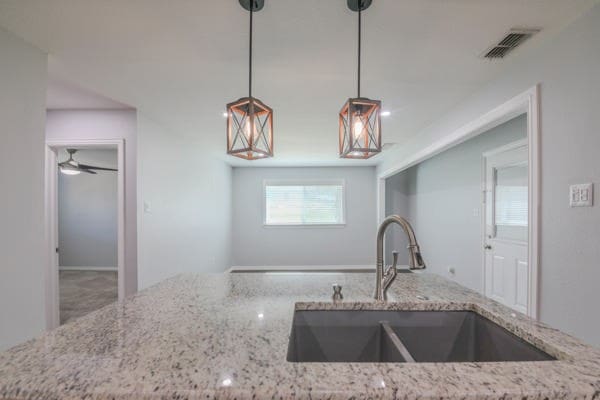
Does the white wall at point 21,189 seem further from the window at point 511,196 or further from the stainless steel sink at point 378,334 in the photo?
the window at point 511,196

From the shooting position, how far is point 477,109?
96.4 inches

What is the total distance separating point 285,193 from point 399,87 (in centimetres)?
406

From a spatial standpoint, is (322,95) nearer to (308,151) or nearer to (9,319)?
(308,151)

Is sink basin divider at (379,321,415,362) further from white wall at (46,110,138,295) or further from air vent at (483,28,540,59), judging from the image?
white wall at (46,110,138,295)

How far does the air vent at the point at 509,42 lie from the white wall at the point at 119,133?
10.5 ft

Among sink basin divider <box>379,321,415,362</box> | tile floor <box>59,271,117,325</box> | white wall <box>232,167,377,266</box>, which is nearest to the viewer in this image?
sink basin divider <box>379,321,415,362</box>

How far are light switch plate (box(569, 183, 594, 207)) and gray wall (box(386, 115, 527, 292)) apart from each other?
5.78ft

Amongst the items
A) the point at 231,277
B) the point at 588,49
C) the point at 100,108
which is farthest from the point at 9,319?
the point at 588,49

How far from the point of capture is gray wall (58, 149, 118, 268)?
6105 mm

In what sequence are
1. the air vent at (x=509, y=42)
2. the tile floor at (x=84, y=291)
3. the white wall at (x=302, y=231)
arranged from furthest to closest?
1. the white wall at (x=302, y=231)
2. the tile floor at (x=84, y=291)
3. the air vent at (x=509, y=42)

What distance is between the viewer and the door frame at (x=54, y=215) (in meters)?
2.81

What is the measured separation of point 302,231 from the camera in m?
6.14

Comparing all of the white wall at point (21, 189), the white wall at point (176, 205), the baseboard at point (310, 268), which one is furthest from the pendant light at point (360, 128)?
the baseboard at point (310, 268)

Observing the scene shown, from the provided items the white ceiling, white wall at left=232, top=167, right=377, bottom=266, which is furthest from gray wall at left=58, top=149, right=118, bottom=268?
the white ceiling
